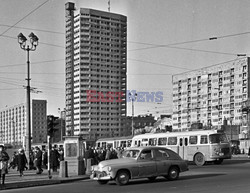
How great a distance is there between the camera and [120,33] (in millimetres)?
138500

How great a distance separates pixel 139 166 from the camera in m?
18.4

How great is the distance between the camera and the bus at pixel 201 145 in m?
31.7

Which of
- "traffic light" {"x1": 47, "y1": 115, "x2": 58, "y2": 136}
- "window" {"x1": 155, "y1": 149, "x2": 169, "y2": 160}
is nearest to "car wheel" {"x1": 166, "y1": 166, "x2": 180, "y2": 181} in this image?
"window" {"x1": 155, "y1": 149, "x2": 169, "y2": 160}

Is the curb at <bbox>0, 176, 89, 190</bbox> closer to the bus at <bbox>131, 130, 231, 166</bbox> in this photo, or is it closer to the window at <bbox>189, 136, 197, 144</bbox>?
the bus at <bbox>131, 130, 231, 166</bbox>

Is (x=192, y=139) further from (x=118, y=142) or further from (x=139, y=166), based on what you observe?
(x=118, y=142)

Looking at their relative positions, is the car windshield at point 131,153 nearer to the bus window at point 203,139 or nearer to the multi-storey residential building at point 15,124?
the bus window at point 203,139

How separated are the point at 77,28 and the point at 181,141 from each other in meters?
123

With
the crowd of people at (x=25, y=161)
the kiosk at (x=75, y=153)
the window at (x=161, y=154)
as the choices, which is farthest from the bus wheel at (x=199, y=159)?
the window at (x=161, y=154)

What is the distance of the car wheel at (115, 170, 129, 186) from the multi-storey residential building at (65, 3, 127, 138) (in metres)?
114

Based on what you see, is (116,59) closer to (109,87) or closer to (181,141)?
(109,87)

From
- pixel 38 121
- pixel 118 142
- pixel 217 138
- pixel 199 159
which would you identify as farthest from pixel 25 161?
pixel 38 121

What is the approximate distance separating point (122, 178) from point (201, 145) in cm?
1532

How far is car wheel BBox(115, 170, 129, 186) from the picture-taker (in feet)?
59.4

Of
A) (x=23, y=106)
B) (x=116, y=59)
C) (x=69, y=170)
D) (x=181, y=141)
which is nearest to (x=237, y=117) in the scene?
(x=116, y=59)
